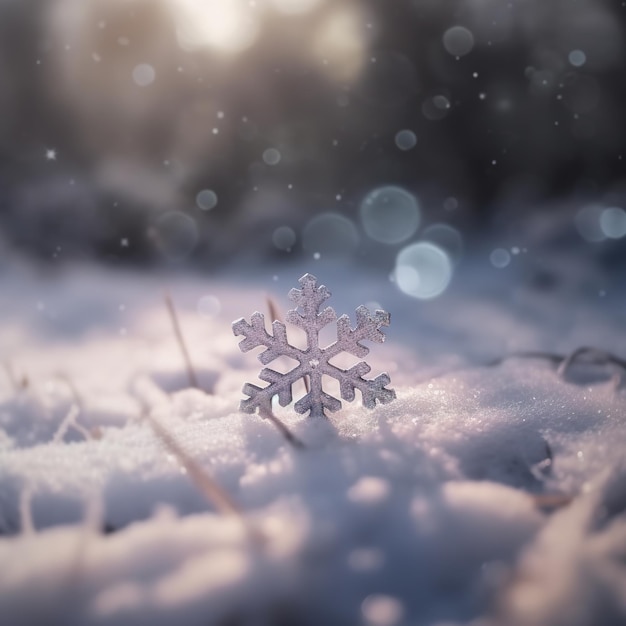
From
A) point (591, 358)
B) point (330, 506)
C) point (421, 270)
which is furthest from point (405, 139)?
point (330, 506)

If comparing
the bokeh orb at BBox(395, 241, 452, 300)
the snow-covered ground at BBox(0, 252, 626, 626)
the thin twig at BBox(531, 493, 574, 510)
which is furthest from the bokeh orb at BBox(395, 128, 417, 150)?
→ the thin twig at BBox(531, 493, 574, 510)

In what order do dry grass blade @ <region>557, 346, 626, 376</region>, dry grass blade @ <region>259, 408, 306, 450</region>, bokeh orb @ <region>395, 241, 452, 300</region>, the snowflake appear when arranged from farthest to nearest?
bokeh orb @ <region>395, 241, 452, 300</region>
dry grass blade @ <region>557, 346, 626, 376</region>
the snowflake
dry grass blade @ <region>259, 408, 306, 450</region>

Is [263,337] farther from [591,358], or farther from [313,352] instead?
[591,358]

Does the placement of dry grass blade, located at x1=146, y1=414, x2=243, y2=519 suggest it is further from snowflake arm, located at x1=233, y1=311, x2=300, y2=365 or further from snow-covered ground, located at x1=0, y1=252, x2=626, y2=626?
snowflake arm, located at x1=233, y1=311, x2=300, y2=365

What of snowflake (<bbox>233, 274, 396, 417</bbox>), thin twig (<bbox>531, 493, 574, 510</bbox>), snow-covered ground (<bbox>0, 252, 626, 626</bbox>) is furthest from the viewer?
snowflake (<bbox>233, 274, 396, 417</bbox>)

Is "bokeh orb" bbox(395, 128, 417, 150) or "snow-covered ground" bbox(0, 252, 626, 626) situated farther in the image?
"bokeh orb" bbox(395, 128, 417, 150)

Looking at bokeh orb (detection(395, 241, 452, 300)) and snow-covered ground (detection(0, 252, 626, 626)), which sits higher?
bokeh orb (detection(395, 241, 452, 300))

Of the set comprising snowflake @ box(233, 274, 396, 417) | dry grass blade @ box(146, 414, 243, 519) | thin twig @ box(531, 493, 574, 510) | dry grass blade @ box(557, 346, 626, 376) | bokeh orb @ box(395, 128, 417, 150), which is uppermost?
bokeh orb @ box(395, 128, 417, 150)
